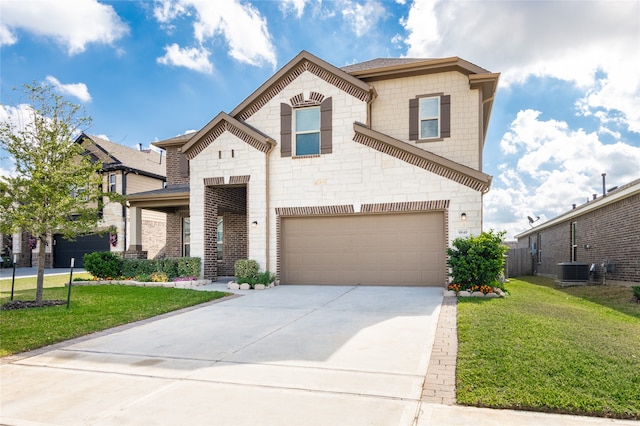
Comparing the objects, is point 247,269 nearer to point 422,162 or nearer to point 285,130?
point 285,130

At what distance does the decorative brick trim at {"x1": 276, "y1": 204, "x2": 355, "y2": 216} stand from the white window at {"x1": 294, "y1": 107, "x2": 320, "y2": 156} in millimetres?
1906

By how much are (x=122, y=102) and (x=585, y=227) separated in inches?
803

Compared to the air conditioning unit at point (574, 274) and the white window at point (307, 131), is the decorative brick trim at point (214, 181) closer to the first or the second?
the white window at point (307, 131)

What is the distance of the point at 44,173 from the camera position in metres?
10.0

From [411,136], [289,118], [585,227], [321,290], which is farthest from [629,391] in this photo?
[585,227]

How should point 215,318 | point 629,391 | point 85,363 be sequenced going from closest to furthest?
point 629,391 → point 85,363 → point 215,318

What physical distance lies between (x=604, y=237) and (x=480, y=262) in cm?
778

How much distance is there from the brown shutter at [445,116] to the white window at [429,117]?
0.15 m

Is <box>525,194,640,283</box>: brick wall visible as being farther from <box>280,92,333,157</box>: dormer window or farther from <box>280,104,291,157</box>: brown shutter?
<box>280,104,291,157</box>: brown shutter

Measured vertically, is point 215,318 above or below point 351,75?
below

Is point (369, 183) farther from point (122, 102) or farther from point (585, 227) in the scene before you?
point (122, 102)

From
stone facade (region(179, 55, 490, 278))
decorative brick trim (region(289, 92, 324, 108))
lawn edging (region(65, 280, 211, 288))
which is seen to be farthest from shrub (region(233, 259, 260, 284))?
decorative brick trim (region(289, 92, 324, 108))

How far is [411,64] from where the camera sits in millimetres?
14180

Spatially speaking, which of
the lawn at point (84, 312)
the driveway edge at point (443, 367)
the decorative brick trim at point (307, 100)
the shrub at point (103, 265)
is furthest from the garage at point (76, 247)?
the driveway edge at point (443, 367)
